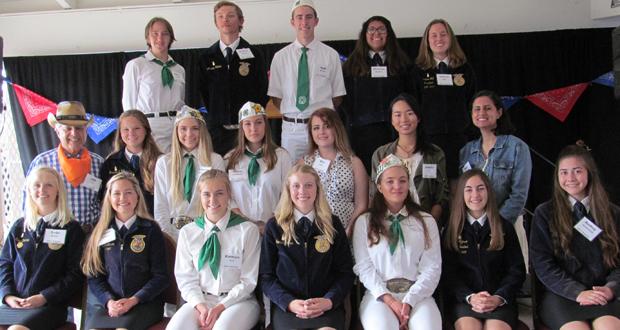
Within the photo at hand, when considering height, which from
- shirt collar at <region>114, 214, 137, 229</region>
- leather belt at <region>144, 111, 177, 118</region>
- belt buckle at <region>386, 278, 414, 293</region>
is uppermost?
leather belt at <region>144, 111, 177, 118</region>

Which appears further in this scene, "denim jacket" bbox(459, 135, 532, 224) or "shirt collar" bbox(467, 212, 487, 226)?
"denim jacket" bbox(459, 135, 532, 224)

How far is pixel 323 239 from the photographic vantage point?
3135 mm

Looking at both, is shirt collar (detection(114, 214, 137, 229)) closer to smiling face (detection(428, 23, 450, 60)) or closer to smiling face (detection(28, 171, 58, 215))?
smiling face (detection(28, 171, 58, 215))

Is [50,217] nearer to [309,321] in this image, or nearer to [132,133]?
[132,133]

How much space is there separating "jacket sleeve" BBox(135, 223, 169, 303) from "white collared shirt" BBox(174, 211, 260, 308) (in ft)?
0.31

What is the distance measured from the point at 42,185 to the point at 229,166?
1159mm

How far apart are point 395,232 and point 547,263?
84 cm

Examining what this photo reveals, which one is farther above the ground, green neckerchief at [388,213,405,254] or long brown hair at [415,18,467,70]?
long brown hair at [415,18,467,70]

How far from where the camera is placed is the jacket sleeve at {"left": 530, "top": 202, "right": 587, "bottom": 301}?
2.97m

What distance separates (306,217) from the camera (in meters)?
3.19

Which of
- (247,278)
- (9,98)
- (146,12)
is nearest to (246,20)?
(146,12)

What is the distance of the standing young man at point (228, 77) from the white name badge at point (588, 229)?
2.52 m

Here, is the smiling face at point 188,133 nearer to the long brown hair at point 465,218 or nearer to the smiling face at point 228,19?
the smiling face at point 228,19

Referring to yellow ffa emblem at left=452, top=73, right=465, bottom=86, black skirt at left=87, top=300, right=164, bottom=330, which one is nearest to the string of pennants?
yellow ffa emblem at left=452, top=73, right=465, bottom=86
